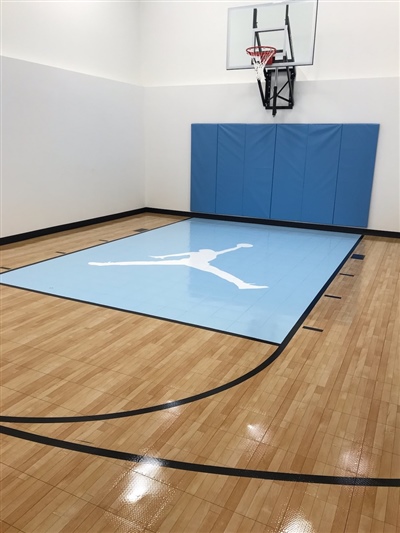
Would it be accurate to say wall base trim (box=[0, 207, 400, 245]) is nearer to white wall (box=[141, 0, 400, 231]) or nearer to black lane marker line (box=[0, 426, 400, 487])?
white wall (box=[141, 0, 400, 231])

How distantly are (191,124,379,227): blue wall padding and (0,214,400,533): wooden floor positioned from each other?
14.7 feet

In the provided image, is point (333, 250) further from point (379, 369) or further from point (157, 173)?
point (157, 173)

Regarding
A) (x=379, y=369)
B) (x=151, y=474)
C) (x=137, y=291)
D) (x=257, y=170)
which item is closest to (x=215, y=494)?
(x=151, y=474)

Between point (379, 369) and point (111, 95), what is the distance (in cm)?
723

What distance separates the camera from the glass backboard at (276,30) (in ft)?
24.5

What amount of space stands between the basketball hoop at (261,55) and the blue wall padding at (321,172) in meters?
1.36

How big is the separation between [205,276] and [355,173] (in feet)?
13.9

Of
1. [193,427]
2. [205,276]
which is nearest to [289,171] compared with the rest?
[205,276]

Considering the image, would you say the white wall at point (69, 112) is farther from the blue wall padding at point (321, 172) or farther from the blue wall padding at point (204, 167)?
the blue wall padding at point (321, 172)

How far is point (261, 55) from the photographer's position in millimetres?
7621

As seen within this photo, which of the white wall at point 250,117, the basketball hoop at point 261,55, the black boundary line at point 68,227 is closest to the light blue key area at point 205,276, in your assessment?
the black boundary line at point 68,227

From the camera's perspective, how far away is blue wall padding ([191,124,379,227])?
7895mm

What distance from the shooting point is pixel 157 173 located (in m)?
9.71

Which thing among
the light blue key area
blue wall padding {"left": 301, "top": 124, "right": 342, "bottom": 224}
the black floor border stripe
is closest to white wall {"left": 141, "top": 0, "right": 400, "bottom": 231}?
blue wall padding {"left": 301, "top": 124, "right": 342, "bottom": 224}
